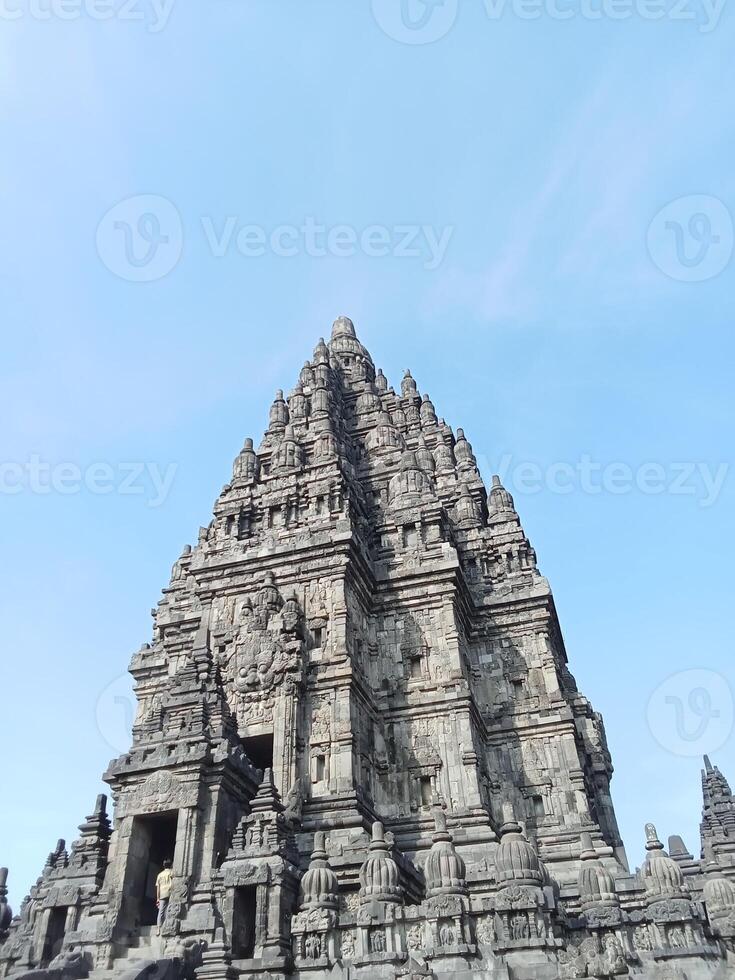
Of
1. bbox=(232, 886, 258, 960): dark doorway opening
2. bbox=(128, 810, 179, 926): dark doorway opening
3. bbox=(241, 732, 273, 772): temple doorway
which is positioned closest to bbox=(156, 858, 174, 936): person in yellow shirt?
bbox=(128, 810, 179, 926): dark doorway opening

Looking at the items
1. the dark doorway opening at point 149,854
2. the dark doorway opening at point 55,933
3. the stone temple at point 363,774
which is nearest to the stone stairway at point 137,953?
the stone temple at point 363,774

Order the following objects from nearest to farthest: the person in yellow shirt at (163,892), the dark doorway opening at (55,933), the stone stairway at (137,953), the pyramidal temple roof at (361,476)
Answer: the stone stairway at (137,953) → the person in yellow shirt at (163,892) → the dark doorway opening at (55,933) → the pyramidal temple roof at (361,476)

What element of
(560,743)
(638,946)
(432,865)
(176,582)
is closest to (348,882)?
(432,865)

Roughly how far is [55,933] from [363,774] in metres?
9.68

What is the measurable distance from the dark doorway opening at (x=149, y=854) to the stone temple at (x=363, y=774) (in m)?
0.08

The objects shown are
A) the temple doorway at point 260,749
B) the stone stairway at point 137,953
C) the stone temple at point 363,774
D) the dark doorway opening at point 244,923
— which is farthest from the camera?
the temple doorway at point 260,749

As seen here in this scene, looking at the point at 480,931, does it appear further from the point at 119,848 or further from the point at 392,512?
the point at 392,512

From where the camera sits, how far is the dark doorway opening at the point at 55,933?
19516 mm

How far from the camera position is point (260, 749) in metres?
25.8

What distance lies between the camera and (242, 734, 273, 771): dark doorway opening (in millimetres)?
25016

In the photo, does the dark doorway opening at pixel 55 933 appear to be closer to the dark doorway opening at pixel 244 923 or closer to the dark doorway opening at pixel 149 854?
the dark doorway opening at pixel 149 854

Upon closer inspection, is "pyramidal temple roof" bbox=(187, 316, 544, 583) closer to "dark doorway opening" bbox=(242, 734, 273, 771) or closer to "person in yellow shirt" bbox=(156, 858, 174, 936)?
"dark doorway opening" bbox=(242, 734, 273, 771)

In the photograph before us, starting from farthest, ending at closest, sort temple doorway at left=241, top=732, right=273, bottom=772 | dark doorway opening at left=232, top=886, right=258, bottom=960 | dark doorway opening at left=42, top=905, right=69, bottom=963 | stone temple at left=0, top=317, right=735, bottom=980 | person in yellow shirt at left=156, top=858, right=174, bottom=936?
temple doorway at left=241, top=732, right=273, bottom=772
dark doorway opening at left=42, top=905, right=69, bottom=963
person in yellow shirt at left=156, top=858, right=174, bottom=936
dark doorway opening at left=232, top=886, right=258, bottom=960
stone temple at left=0, top=317, right=735, bottom=980

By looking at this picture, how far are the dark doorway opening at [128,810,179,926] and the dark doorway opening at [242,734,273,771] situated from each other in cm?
429
